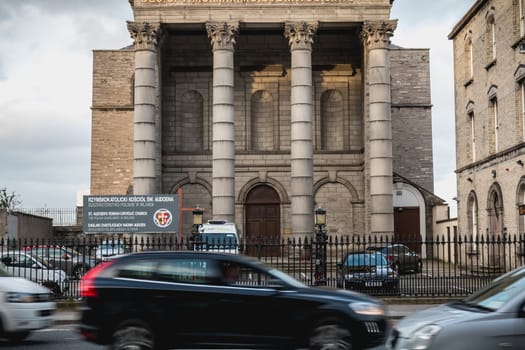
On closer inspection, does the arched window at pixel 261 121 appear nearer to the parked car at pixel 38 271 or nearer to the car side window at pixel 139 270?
the parked car at pixel 38 271

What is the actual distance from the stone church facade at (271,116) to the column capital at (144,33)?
0.23 feet

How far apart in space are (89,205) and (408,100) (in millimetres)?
30259

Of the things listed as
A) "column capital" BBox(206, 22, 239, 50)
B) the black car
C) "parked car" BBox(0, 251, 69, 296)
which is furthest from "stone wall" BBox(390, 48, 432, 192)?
the black car

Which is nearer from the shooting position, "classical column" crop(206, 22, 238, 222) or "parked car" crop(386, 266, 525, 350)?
"parked car" crop(386, 266, 525, 350)

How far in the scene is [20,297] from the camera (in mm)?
14289

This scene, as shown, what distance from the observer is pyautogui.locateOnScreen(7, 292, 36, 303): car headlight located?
46.5 feet

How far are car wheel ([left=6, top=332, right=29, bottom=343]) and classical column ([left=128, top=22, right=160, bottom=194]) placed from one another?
77.1ft

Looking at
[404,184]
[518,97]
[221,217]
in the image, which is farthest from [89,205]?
[404,184]

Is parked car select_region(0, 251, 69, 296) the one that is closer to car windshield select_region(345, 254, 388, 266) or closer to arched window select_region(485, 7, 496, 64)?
car windshield select_region(345, 254, 388, 266)

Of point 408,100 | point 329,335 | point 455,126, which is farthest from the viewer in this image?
point 408,100

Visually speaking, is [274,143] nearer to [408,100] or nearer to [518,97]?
[408,100]

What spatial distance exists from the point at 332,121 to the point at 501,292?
36.5 metres

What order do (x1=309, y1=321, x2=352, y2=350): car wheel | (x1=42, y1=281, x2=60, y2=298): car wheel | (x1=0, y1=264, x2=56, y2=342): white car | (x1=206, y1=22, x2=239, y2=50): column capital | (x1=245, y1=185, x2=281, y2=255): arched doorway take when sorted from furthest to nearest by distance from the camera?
1. (x1=245, y1=185, x2=281, y2=255): arched doorway
2. (x1=206, y1=22, x2=239, y2=50): column capital
3. (x1=42, y1=281, x2=60, y2=298): car wheel
4. (x1=0, y1=264, x2=56, y2=342): white car
5. (x1=309, y1=321, x2=352, y2=350): car wheel

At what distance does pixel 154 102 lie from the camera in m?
39.3
